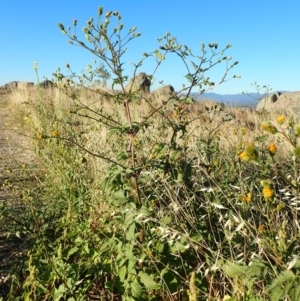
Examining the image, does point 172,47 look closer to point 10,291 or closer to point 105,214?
point 105,214

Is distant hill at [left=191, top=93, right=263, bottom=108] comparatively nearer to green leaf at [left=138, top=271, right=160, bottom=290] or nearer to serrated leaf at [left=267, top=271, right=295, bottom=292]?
green leaf at [left=138, top=271, right=160, bottom=290]

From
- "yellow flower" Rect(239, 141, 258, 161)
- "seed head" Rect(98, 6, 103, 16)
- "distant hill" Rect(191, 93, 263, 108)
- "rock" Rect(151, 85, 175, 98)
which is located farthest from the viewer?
"rock" Rect(151, 85, 175, 98)

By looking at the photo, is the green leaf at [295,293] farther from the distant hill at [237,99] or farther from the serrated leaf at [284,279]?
the distant hill at [237,99]

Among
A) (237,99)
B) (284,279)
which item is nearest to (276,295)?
(284,279)

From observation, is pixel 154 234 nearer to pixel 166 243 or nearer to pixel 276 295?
pixel 166 243

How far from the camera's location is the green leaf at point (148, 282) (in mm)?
Result: 1693

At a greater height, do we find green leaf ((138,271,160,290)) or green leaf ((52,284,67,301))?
green leaf ((138,271,160,290))

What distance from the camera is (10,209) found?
9.63 feet

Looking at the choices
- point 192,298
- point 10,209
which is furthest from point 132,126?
point 10,209

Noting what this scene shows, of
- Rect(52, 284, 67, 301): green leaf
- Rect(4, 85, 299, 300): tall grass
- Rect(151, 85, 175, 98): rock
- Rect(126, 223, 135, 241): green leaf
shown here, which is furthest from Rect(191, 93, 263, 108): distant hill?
Rect(52, 284, 67, 301): green leaf

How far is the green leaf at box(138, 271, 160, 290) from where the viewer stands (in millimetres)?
1693

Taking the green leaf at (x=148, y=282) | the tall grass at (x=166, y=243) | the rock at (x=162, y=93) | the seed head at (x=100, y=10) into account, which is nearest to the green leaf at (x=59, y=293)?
the tall grass at (x=166, y=243)

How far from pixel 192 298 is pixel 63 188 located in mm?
1926

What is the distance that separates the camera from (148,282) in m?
1.71
